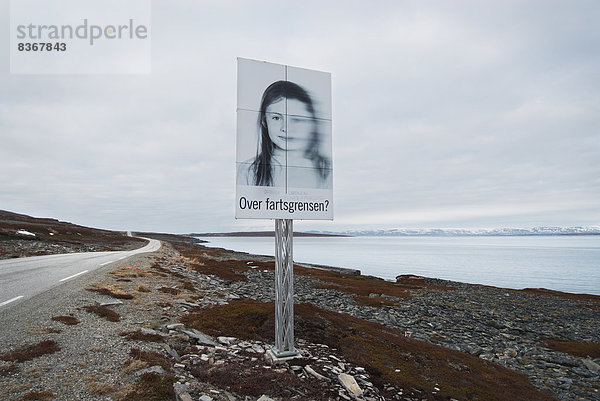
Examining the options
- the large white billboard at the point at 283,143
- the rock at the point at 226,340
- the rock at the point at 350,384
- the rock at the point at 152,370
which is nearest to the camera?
the rock at the point at 152,370

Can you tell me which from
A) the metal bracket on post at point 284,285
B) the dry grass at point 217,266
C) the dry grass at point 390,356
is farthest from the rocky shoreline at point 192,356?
the dry grass at point 217,266

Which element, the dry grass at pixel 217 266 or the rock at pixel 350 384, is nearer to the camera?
the rock at pixel 350 384

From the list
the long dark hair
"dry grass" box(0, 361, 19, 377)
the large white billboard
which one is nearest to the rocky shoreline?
"dry grass" box(0, 361, 19, 377)

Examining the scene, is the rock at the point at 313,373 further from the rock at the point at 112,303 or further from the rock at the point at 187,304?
the rock at the point at 112,303

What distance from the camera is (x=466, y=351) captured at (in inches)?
623

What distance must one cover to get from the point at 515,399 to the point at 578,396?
4280mm

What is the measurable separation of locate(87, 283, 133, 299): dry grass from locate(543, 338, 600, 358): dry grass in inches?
896

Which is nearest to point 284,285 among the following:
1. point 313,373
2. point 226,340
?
point 313,373

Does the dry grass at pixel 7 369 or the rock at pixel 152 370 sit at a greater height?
the dry grass at pixel 7 369

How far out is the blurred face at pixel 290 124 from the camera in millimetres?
9180

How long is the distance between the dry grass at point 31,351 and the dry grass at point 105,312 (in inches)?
110

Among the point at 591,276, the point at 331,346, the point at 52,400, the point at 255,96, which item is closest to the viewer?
the point at 52,400

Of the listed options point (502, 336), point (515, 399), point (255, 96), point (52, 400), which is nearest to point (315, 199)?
point (255, 96)

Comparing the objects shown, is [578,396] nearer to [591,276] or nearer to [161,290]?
[161,290]
